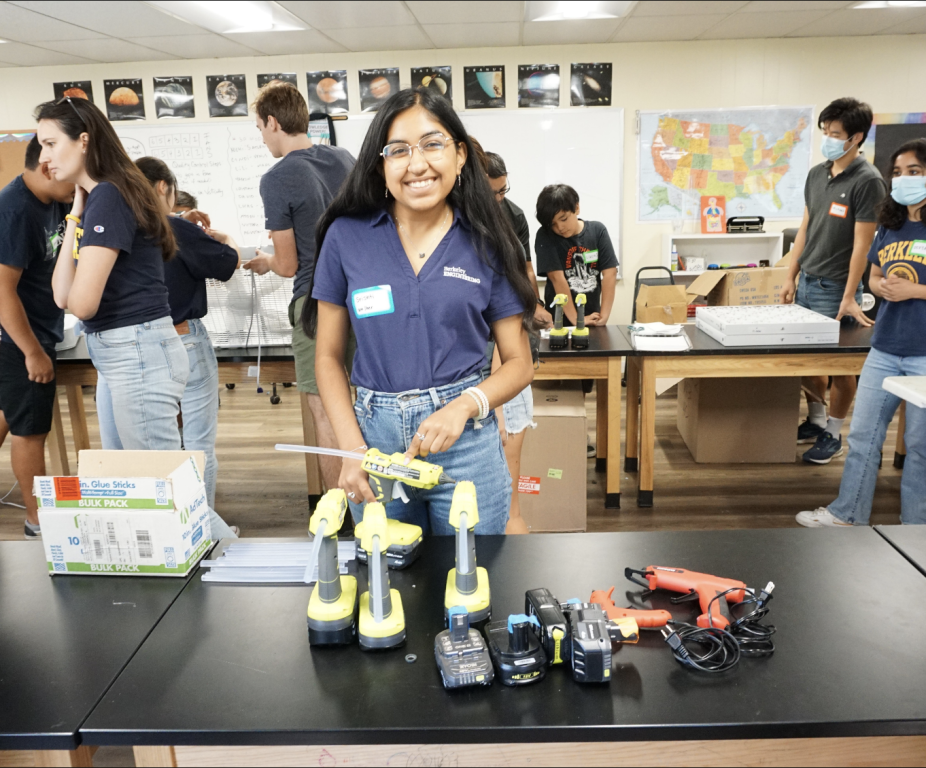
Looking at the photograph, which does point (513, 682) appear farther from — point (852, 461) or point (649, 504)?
point (649, 504)

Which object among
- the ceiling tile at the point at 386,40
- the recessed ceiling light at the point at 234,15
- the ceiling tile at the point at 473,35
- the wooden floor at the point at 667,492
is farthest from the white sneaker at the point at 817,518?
the ceiling tile at the point at 386,40

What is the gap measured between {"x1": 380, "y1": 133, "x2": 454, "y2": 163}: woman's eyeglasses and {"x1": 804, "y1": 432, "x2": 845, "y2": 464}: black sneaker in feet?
9.91

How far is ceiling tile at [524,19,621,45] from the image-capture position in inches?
181

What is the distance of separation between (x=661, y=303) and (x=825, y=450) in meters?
1.39

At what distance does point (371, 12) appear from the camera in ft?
1.54

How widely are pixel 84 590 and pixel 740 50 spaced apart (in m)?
5.40

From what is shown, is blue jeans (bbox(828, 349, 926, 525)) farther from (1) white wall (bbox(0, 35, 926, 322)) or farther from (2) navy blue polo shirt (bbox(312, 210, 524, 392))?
(1) white wall (bbox(0, 35, 926, 322))

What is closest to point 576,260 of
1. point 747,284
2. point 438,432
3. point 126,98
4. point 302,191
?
point 747,284

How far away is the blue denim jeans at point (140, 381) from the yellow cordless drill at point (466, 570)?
4.19 feet

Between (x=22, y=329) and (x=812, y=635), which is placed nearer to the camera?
(x=812, y=635)

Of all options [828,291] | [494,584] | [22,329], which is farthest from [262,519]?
[828,291]

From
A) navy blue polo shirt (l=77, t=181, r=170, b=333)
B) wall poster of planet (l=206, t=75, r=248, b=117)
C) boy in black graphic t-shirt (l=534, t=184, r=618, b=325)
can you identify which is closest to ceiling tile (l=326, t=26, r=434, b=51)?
wall poster of planet (l=206, t=75, r=248, b=117)

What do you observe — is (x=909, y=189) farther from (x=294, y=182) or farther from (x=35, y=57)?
(x=35, y=57)

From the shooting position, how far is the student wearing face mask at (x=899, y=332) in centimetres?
228
